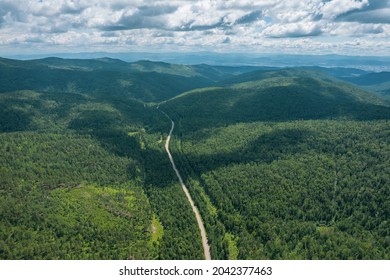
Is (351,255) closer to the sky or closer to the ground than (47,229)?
closer to the ground

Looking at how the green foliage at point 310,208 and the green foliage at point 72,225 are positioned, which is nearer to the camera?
the green foliage at point 72,225

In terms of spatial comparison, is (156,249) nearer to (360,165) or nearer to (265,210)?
(265,210)

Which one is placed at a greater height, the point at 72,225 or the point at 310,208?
the point at 72,225

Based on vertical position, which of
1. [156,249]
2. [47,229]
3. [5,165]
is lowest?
[156,249]

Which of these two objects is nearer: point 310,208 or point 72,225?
point 72,225

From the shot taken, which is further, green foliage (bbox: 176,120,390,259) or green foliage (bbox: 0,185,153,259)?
green foliage (bbox: 176,120,390,259)

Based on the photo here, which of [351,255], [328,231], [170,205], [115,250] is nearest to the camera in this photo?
[351,255]

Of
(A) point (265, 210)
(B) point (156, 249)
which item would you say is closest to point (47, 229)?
(B) point (156, 249)

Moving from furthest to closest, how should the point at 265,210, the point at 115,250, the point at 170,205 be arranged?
the point at 170,205, the point at 265,210, the point at 115,250

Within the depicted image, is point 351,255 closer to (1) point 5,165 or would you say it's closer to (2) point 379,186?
(2) point 379,186

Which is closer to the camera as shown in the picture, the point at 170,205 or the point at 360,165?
the point at 170,205
